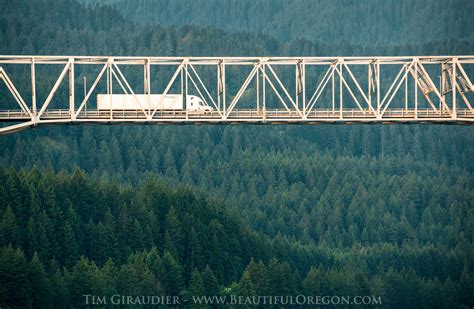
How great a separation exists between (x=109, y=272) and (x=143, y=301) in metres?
6.61

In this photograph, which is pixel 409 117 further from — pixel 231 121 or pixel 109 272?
pixel 109 272

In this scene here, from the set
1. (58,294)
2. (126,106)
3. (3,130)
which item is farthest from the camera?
(58,294)

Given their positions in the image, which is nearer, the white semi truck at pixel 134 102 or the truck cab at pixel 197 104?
the white semi truck at pixel 134 102

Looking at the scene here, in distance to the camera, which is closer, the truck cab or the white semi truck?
the white semi truck

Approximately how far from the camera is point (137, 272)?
19162 centimetres

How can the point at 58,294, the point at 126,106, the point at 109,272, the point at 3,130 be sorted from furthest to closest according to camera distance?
the point at 109,272
the point at 58,294
the point at 126,106
the point at 3,130

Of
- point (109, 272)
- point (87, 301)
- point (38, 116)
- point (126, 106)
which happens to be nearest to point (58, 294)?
point (87, 301)

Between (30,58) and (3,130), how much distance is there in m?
5.89

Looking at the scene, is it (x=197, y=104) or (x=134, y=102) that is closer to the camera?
(x=134, y=102)

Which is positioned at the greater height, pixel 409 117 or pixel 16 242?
pixel 409 117

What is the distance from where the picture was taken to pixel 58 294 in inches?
6841

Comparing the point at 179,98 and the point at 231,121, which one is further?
the point at 179,98

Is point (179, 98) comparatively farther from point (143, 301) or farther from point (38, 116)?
point (143, 301)

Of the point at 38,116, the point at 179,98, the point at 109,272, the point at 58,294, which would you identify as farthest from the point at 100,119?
the point at 109,272
